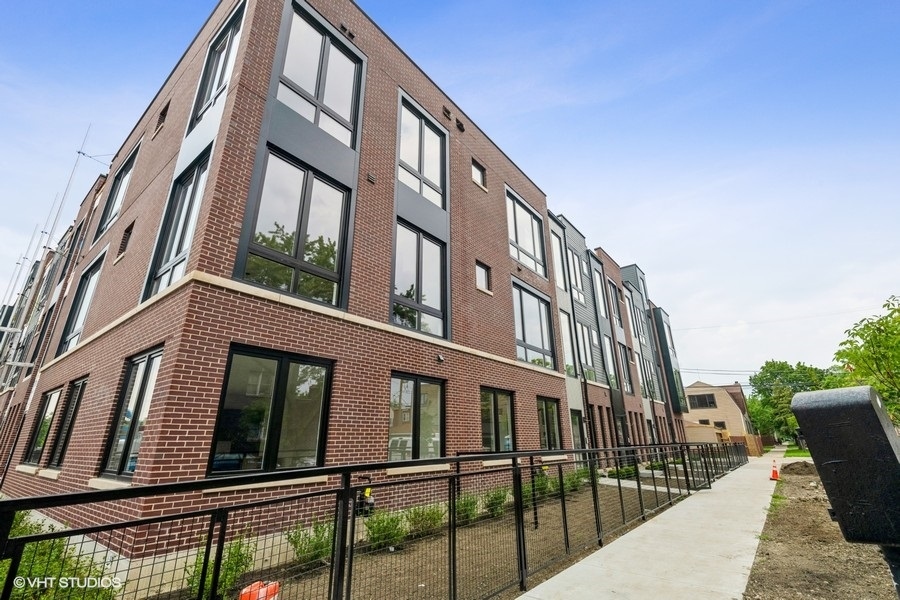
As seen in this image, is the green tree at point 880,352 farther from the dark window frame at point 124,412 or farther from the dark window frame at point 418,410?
the dark window frame at point 124,412

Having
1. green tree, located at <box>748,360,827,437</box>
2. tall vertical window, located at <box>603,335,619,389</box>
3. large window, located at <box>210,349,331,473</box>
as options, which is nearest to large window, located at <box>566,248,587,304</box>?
tall vertical window, located at <box>603,335,619,389</box>

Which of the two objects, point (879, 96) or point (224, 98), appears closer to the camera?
point (224, 98)

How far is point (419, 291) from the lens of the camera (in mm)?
9234

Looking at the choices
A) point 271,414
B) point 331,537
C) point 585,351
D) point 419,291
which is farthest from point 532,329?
point 331,537

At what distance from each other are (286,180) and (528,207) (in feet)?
34.8

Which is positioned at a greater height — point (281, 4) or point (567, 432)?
point (281, 4)

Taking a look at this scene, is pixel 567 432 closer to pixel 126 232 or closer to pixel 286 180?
pixel 286 180

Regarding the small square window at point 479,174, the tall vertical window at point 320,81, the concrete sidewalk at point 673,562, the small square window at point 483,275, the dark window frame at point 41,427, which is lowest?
the concrete sidewalk at point 673,562

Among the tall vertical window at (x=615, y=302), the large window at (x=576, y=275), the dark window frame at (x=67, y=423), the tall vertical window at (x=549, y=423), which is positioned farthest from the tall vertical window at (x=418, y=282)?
the tall vertical window at (x=615, y=302)

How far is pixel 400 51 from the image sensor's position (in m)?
10.8

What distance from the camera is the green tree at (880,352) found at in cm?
691

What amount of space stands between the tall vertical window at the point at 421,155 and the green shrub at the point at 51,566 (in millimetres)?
8449

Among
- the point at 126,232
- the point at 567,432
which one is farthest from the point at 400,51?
the point at 567,432

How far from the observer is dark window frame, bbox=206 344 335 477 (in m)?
5.25
